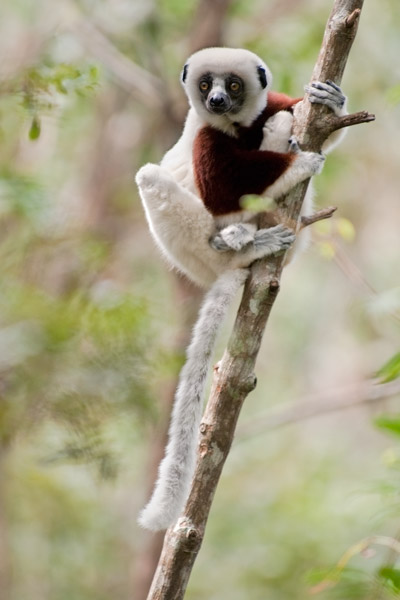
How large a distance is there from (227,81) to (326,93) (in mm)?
904

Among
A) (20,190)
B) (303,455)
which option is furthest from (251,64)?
(303,455)

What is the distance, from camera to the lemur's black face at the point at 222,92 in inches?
149

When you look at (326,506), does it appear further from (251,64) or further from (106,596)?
(251,64)

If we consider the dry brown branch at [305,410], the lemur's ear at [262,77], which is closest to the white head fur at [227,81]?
the lemur's ear at [262,77]

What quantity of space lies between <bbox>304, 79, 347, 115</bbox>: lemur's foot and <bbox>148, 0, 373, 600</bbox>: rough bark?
3 cm

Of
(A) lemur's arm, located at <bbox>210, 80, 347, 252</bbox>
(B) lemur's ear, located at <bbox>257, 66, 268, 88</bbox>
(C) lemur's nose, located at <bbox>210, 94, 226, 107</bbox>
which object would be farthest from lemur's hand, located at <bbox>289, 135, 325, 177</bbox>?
(B) lemur's ear, located at <bbox>257, 66, 268, 88</bbox>

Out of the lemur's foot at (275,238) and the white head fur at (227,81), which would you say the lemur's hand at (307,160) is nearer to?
the lemur's foot at (275,238)

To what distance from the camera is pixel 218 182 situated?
3.75m

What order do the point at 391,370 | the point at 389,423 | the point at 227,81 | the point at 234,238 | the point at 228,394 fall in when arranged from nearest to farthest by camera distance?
the point at 391,370 → the point at 389,423 → the point at 228,394 → the point at 234,238 → the point at 227,81

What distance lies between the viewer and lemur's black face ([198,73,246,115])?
378 cm

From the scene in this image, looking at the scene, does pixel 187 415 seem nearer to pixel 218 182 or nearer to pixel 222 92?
pixel 218 182

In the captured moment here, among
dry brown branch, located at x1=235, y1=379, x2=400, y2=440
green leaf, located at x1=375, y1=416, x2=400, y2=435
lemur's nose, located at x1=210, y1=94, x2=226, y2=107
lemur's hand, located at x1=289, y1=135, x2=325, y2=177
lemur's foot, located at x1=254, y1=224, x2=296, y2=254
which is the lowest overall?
dry brown branch, located at x1=235, y1=379, x2=400, y2=440

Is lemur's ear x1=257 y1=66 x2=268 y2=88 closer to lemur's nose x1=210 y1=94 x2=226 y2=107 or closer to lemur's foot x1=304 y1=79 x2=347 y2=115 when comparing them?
lemur's nose x1=210 y1=94 x2=226 y2=107

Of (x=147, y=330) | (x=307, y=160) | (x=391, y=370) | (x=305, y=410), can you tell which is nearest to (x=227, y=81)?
(x=307, y=160)
